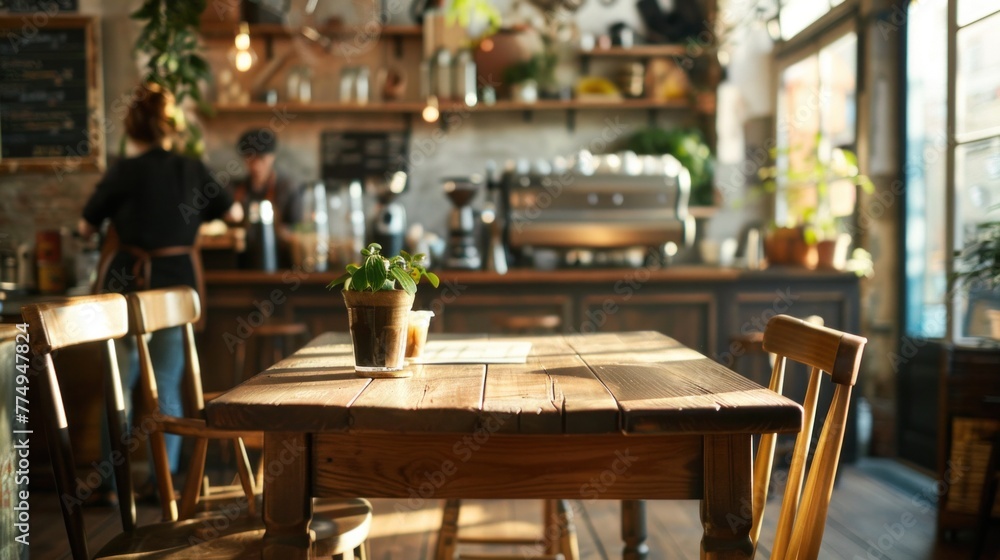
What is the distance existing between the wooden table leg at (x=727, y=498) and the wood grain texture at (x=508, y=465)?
25 millimetres

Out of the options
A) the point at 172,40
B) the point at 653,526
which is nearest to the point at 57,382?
the point at 653,526

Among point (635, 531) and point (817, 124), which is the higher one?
point (817, 124)

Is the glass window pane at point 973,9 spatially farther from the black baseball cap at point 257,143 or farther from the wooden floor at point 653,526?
the black baseball cap at point 257,143

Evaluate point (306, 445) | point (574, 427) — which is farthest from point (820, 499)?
point (306, 445)

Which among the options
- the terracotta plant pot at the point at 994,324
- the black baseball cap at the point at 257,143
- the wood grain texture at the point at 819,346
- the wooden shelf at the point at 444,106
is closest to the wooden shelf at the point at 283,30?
the wooden shelf at the point at 444,106

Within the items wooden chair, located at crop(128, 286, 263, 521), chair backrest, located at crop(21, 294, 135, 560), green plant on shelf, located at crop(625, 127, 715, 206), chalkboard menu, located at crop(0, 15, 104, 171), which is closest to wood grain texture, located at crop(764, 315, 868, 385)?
wooden chair, located at crop(128, 286, 263, 521)

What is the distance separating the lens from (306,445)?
1.18 metres

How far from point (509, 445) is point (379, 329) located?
0.35 meters

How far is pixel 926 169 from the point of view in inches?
157

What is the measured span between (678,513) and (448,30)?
318 cm

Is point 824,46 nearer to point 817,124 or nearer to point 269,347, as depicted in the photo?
point 817,124

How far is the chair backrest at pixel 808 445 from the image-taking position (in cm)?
118

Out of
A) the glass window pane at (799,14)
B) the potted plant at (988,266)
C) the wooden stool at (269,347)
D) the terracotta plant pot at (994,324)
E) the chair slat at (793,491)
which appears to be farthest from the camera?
the glass window pane at (799,14)

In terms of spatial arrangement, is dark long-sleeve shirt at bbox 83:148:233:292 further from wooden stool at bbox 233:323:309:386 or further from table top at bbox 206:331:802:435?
table top at bbox 206:331:802:435
